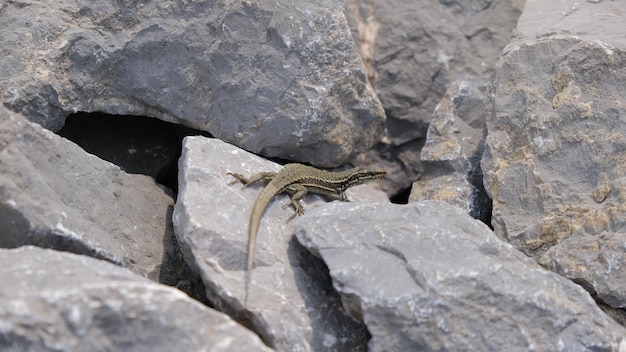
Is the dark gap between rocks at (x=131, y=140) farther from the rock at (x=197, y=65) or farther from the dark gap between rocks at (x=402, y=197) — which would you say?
the dark gap between rocks at (x=402, y=197)

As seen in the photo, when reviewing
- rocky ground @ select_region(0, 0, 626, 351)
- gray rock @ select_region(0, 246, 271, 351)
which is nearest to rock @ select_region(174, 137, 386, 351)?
rocky ground @ select_region(0, 0, 626, 351)

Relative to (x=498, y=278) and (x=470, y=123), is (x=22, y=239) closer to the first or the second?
(x=498, y=278)

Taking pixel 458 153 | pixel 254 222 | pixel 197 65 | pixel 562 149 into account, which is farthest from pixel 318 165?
pixel 562 149

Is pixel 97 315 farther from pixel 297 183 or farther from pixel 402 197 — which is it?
pixel 402 197

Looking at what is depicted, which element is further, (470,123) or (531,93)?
(470,123)

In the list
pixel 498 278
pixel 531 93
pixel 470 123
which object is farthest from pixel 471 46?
pixel 498 278

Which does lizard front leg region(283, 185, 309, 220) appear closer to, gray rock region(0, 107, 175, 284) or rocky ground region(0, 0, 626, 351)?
rocky ground region(0, 0, 626, 351)

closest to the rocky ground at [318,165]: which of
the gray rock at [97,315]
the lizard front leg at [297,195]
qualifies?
the gray rock at [97,315]
